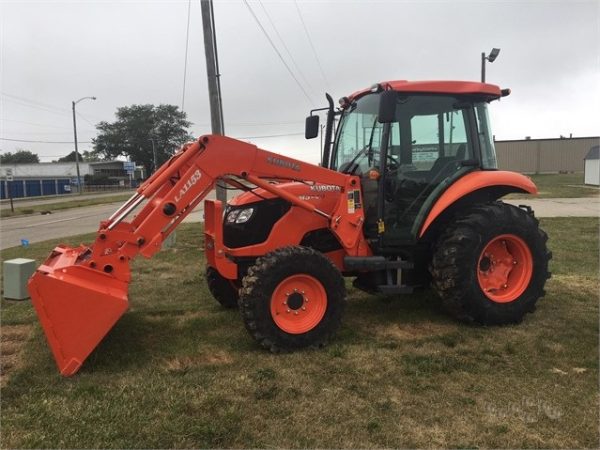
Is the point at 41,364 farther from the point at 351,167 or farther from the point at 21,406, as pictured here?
the point at 351,167

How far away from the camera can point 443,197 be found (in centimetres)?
493

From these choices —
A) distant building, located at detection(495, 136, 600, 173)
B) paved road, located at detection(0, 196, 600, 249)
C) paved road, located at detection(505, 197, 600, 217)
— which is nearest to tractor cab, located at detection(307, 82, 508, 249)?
paved road, located at detection(0, 196, 600, 249)

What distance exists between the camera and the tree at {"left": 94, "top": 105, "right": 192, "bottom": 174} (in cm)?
8088

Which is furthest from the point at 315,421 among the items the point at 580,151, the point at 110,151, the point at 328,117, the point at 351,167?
the point at 110,151

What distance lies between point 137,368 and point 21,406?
0.86m

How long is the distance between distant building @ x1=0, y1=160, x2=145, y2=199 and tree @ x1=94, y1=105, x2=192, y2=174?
3332 mm

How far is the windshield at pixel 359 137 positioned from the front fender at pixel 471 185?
2.49ft

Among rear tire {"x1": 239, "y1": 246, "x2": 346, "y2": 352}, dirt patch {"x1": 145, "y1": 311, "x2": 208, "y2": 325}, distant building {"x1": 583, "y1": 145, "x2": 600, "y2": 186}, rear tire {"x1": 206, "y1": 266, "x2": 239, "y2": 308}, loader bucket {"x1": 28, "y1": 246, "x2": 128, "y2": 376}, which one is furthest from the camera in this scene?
distant building {"x1": 583, "y1": 145, "x2": 600, "y2": 186}

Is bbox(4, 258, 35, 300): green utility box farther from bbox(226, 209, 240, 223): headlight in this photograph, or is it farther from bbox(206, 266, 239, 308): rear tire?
bbox(226, 209, 240, 223): headlight

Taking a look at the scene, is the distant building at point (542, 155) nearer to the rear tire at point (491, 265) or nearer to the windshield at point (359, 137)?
the rear tire at point (491, 265)

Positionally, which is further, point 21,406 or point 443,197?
point 443,197

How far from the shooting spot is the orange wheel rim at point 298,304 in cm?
442

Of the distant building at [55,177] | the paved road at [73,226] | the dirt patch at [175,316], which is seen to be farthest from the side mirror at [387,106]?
the distant building at [55,177]

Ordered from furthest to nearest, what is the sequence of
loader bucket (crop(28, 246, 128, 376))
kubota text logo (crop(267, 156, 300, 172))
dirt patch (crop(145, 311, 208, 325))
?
dirt patch (crop(145, 311, 208, 325)), kubota text logo (crop(267, 156, 300, 172)), loader bucket (crop(28, 246, 128, 376))
